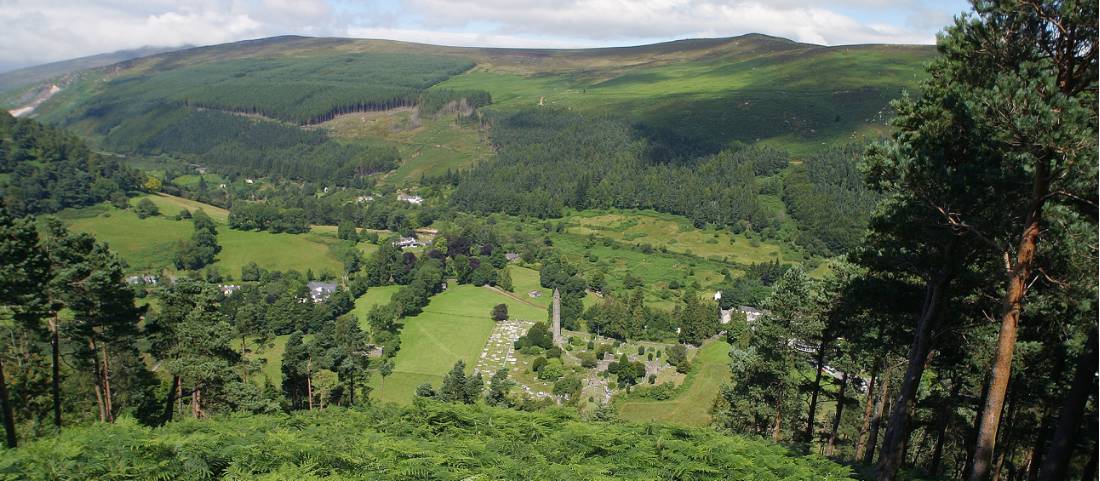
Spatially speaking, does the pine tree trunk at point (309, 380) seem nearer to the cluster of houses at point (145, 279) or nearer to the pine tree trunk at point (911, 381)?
the pine tree trunk at point (911, 381)

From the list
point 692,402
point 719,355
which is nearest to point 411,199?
point 719,355

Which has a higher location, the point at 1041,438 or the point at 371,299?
the point at 1041,438

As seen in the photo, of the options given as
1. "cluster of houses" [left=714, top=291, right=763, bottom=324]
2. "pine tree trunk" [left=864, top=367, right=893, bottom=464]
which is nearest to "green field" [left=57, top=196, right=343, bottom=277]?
"cluster of houses" [left=714, top=291, right=763, bottom=324]

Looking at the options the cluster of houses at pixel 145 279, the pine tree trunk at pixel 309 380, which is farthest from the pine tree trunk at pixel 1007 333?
the cluster of houses at pixel 145 279

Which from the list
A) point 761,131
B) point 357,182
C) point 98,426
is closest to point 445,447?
point 98,426

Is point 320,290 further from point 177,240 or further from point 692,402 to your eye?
point 692,402

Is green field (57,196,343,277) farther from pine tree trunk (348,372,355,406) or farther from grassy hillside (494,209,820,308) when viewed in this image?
pine tree trunk (348,372,355,406)
